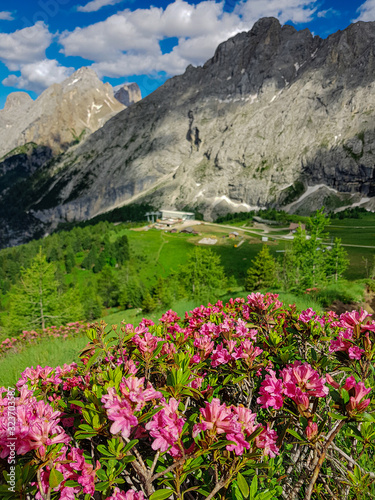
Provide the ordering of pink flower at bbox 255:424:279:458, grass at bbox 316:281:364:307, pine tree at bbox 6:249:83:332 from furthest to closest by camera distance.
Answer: pine tree at bbox 6:249:83:332 → grass at bbox 316:281:364:307 → pink flower at bbox 255:424:279:458

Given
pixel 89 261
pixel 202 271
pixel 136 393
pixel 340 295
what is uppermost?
pixel 136 393

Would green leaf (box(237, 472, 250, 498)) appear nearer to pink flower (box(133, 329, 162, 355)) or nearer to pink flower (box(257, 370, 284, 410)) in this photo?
pink flower (box(257, 370, 284, 410))

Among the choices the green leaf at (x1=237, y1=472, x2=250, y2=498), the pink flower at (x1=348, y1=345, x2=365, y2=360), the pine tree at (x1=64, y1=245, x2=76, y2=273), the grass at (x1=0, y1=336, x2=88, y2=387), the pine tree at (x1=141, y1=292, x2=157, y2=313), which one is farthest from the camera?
the pine tree at (x1=64, y1=245, x2=76, y2=273)

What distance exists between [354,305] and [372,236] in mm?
110796

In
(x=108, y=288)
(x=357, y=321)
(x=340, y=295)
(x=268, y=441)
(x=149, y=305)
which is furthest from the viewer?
(x=108, y=288)

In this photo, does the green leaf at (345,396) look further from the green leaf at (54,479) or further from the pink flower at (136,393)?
the green leaf at (54,479)

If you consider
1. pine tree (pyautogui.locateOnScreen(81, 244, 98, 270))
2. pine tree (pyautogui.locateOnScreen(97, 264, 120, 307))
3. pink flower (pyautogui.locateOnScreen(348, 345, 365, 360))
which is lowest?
pine tree (pyautogui.locateOnScreen(97, 264, 120, 307))

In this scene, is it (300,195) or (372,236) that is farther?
(300,195)

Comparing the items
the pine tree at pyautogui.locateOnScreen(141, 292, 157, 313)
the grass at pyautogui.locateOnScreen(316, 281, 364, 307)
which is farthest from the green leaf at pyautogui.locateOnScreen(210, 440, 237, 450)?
the pine tree at pyautogui.locateOnScreen(141, 292, 157, 313)

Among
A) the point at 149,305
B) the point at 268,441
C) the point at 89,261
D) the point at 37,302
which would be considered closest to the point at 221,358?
the point at 268,441

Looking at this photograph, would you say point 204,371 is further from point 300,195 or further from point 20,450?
point 300,195

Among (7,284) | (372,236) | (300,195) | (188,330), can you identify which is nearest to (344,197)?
(300,195)

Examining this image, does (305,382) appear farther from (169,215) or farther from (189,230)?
(169,215)

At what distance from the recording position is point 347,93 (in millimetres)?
189250
